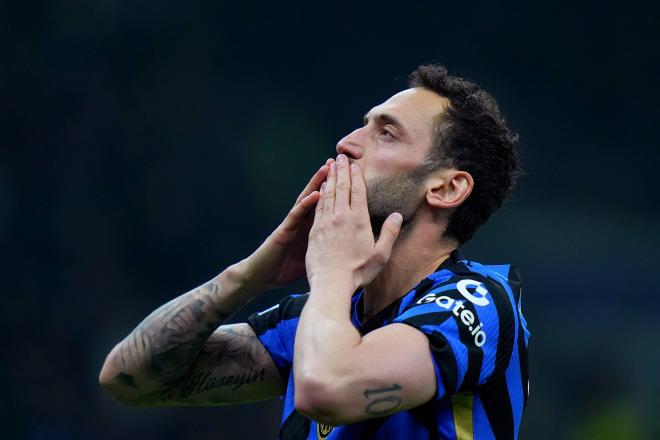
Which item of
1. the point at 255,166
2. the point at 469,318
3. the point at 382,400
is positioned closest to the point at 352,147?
the point at 469,318

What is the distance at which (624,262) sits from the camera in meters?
8.73

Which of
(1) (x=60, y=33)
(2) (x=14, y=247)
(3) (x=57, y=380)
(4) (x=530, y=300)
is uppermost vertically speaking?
(1) (x=60, y=33)

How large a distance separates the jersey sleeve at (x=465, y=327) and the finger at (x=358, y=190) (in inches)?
14.5

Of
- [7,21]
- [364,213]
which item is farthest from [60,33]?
[364,213]

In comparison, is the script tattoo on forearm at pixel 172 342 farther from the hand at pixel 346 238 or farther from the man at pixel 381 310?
the hand at pixel 346 238

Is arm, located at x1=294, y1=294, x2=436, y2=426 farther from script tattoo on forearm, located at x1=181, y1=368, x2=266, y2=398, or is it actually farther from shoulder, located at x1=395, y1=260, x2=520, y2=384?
script tattoo on forearm, located at x1=181, y1=368, x2=266, y2=398

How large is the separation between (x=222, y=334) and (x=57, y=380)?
185 inches

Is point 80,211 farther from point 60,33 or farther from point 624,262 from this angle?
point 624,262

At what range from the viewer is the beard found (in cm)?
340

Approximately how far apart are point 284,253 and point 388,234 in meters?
0.60

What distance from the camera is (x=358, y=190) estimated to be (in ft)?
10.8

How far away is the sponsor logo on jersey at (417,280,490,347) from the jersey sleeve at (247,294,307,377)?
825 millimetres

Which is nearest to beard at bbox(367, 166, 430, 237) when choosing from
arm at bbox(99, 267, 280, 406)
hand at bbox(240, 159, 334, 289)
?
hand at bbox(240, 159, 334, 289)

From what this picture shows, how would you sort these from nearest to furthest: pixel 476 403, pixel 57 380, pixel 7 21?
pixel 476 403
pixel 57 380
pixel 7 21
